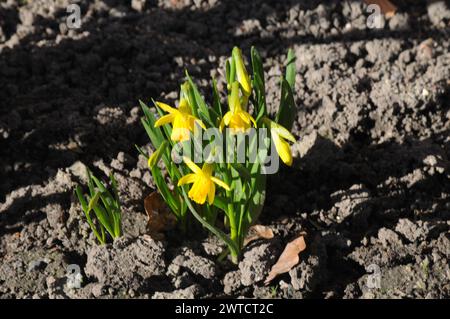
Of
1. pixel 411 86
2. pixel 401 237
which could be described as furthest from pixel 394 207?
pixel 411 86

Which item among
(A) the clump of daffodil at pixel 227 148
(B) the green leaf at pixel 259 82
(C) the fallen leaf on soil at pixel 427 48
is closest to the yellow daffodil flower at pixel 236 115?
(A) the clump of daffodil at pixel 227 148

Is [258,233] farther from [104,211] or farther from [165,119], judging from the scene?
[165,119]

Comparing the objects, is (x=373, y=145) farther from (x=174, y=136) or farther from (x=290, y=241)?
(x=174, y=136)

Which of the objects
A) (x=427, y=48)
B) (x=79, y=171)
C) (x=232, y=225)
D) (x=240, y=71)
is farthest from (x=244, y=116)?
(x=427, y=48)

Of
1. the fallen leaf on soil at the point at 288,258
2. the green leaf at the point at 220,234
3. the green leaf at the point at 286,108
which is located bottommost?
the fallen leaf on soil at the point at 288,258

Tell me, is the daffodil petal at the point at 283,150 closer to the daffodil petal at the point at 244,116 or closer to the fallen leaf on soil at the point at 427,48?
the daffodil petal at the point at 244,116
